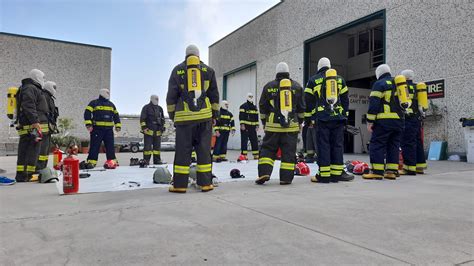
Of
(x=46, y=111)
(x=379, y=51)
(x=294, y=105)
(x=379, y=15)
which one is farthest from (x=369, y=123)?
(x=379, y=51)

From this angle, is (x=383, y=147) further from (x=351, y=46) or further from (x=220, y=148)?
(x=351, y=46)

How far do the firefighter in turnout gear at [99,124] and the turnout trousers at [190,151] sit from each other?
4249 millimetres

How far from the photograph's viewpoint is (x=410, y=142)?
249 inches

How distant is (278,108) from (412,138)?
3139 millimetres

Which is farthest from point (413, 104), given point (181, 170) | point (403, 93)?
point (181, 170)

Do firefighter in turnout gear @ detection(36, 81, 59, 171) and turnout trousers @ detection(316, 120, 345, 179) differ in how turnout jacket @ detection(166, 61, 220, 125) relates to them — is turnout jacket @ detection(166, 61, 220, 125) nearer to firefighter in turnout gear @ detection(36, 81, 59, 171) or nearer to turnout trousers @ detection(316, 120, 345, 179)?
turnout trousers @ detection(316, 120, 345, 179)

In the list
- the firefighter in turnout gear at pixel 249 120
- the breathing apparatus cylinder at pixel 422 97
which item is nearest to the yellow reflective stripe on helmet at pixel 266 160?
the breathing apparatus cylinder at pixel 422 97

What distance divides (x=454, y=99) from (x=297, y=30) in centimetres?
827

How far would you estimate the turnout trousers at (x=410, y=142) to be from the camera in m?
6.29

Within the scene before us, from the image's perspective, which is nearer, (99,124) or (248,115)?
(99,124)

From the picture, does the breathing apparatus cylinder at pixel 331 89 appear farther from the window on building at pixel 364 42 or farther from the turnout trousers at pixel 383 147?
the window on building at pixel 364 42

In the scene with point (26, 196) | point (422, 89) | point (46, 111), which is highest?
point (422, 89)

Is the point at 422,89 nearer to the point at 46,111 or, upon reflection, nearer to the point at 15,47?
the point at 46,111

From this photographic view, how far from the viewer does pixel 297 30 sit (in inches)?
627
